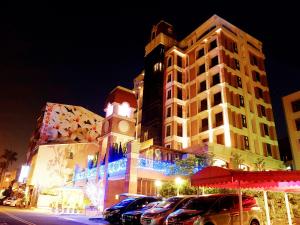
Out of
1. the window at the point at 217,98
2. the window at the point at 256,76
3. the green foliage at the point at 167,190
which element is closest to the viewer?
the green foliage at the point at 167,190

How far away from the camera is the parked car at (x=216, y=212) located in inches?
368

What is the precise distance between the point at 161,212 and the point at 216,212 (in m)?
3.25

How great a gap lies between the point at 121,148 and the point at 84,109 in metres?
34.4

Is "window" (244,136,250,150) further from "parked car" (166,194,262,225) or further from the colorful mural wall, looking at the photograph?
the colorful mural wall

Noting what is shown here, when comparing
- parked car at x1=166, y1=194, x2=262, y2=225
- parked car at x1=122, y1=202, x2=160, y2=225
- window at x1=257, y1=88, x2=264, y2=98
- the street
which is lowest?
the street

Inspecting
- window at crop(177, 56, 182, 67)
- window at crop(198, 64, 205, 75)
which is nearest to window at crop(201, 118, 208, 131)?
window at crop(198, 64, 205, 75)

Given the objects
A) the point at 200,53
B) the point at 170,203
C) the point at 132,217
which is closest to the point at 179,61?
the point at 200,53

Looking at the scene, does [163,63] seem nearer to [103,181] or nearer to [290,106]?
[290,106]

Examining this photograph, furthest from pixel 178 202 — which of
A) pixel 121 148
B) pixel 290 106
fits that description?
pixel 290 106

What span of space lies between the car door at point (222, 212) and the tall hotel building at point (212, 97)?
1985cm

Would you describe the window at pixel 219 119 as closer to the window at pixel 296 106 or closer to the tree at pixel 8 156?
the window at pixel 296 106

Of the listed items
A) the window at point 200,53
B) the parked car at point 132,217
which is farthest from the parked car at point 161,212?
the window at point 200,53

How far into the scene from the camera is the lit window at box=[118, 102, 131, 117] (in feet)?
94.9

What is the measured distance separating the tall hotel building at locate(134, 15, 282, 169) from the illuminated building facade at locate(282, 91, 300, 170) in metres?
3.48
